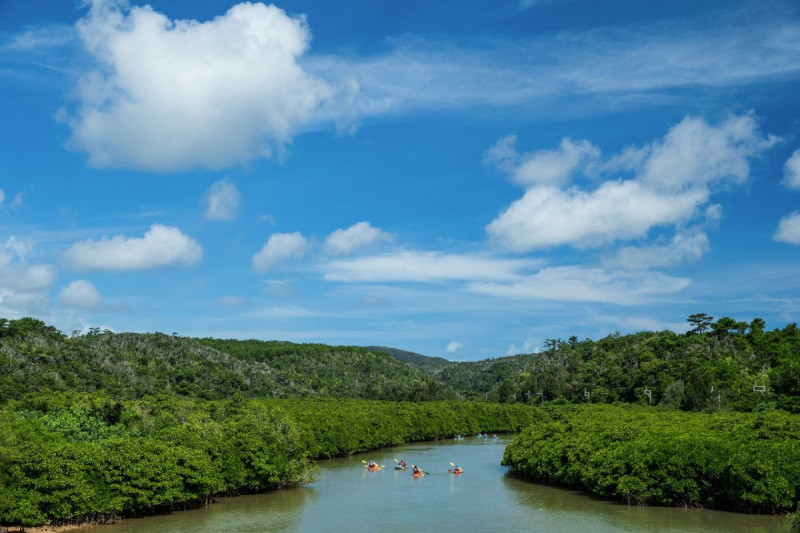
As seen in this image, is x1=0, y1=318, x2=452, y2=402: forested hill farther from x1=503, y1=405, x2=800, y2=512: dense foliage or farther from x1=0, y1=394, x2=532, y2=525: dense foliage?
x1=503, y1=405, x2=800, y2=512: dense foliage

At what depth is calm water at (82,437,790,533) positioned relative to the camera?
141 ft

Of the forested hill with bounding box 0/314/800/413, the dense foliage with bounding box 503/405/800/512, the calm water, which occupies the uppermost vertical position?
the forested hill with bounding box 0/314/800/413

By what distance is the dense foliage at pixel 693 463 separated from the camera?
43281mm

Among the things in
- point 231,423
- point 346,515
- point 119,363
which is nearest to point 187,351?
point 119,363

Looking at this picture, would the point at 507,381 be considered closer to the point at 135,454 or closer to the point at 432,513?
the point at 432,513

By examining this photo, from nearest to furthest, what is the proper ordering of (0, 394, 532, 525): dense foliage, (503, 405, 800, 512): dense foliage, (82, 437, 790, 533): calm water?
(0, 394, 532, 525): dense foliage
(82, 437, 790, 533): calm water
(503, 405, 800, 512): dense foliage

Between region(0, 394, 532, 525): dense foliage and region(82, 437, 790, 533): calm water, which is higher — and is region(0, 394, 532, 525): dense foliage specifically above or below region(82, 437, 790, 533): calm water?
above

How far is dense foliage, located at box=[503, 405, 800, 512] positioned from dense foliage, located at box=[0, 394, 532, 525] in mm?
22483

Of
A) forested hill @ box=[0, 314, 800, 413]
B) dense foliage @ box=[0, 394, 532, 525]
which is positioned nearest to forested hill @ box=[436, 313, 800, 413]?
forested hill @ box=[0, 314, 800, 413]

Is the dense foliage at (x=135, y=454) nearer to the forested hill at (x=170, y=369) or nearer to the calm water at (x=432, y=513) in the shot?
the calm water at (x=432, y=513)

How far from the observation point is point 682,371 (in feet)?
387

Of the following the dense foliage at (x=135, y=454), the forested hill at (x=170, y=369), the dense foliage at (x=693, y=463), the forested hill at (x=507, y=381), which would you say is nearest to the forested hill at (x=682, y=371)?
the forested hill at (x=507, y=381)

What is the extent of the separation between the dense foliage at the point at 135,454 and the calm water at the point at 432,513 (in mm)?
1729

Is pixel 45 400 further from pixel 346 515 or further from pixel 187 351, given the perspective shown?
pixel 187 351
